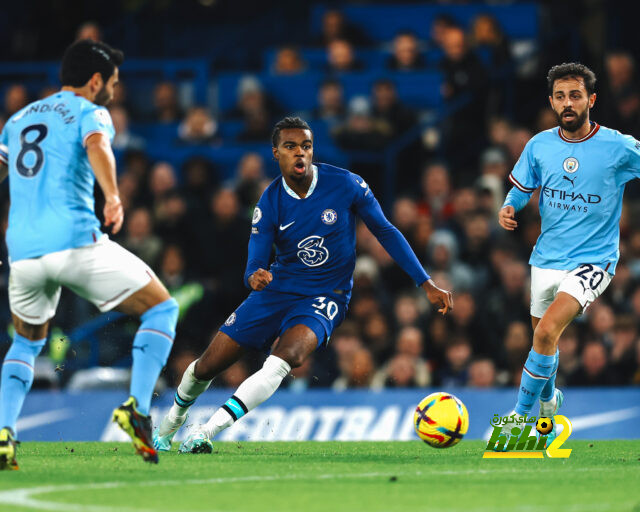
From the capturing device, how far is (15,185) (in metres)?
7.10

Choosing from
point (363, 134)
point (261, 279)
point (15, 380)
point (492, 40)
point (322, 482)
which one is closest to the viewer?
point (322, 482)

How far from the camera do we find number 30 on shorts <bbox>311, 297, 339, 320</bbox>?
27.8 ft

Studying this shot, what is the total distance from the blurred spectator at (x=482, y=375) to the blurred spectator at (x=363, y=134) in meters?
3.80

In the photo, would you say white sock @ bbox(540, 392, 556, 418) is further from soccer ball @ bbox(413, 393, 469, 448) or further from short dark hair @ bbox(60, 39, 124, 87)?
short dark hair @ bbox(60, 39, 124, 87)

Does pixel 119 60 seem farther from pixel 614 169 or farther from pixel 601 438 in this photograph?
pixel 601 438

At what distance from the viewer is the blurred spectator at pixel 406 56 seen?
16.3 metres

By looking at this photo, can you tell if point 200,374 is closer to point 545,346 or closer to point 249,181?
point 545,346

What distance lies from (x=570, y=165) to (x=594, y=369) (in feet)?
13.4

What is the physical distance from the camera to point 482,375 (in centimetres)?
1245

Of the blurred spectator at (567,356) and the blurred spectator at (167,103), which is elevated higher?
the blurred spectator at (167,103)

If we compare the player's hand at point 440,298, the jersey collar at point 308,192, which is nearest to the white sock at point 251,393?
the player's hand at point 440,298

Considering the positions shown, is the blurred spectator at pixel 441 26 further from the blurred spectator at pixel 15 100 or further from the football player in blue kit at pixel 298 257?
the football player in blue kit at pixel 298 257

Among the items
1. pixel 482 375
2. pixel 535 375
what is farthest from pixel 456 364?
pixel 535 375

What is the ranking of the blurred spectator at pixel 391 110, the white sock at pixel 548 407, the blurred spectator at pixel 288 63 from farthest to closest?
the blurred spectator at pixel 288 63 < the blurred spectator at pixel 391 110 < the white sock at pixel 548 407
